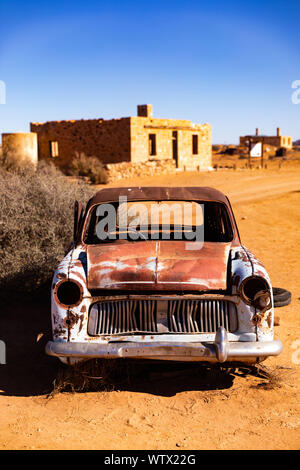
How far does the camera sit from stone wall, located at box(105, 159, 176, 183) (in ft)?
70.8

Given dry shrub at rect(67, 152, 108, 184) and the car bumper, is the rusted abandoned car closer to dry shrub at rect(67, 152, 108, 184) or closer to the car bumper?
the car bumper

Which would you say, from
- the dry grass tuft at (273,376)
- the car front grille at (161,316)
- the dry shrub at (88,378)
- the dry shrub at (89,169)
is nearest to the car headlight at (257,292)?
the car front grille at (161,316)

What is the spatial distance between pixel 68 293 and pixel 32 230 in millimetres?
3367

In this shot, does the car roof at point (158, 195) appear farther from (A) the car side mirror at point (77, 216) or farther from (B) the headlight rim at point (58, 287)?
(B) the headlight rim at point (58, 287)

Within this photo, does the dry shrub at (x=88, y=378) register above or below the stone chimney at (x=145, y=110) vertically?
below

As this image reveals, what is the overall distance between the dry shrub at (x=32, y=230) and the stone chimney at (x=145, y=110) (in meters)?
19.2

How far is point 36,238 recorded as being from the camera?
6.93 metres

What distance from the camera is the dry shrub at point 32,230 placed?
6355 mm

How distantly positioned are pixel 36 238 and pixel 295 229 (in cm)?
664

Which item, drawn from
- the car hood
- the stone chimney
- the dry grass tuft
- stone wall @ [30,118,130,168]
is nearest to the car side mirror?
the car hood

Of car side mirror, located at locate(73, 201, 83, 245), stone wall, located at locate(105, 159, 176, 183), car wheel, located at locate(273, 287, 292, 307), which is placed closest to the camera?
car side mirror, located at locate(73, 201, 83, 245)

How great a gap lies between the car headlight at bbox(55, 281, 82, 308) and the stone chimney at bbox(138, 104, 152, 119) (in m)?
23.5

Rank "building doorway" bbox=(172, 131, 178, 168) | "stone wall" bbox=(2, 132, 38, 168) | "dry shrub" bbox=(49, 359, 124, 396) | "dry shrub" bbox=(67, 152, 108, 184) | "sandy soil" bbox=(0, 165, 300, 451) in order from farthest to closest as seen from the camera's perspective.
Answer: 1. "building doorway" bbox=(172, 131, 178, 168)
2. "dry shrub" bbox=(67, 152, 108, 184)
3. "stone wall" bbox=(2, 132, 38, 168)
4. "dry shrub" bbox=(49, 359, 124, 396)
5. "sandy soil" bbox=(0, 165, 300, 451)
